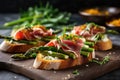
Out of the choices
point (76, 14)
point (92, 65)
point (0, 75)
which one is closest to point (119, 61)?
point (92, 65)

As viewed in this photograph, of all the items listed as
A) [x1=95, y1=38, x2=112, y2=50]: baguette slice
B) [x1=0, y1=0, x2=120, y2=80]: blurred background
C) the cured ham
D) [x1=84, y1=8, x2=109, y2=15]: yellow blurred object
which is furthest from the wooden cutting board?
[x1=0, y1=0, x2=120, y2=80]: blurred background

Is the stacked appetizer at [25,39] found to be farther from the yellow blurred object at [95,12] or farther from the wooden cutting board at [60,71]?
the yellow blurred object at [95,12]

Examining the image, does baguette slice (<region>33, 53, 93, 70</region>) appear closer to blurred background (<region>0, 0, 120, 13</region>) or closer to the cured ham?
the cured ham

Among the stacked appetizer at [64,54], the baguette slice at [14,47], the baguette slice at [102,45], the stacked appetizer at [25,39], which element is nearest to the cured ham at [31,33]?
the stacked appetizer at [25,39]

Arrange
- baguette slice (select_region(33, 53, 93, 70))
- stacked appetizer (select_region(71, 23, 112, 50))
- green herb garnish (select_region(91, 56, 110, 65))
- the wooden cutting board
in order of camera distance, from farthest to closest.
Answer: stacked appetizer (select_region(71, 23, 112, 50))
green herb garnish (select_region(91, 56, 110, 65))
baguette slice (select_region(33, 53, 93, 70))
the wooden cutting board

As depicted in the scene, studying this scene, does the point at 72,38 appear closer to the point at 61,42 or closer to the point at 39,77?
the point at 61,42

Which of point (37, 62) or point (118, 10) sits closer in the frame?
point (37, 62)
